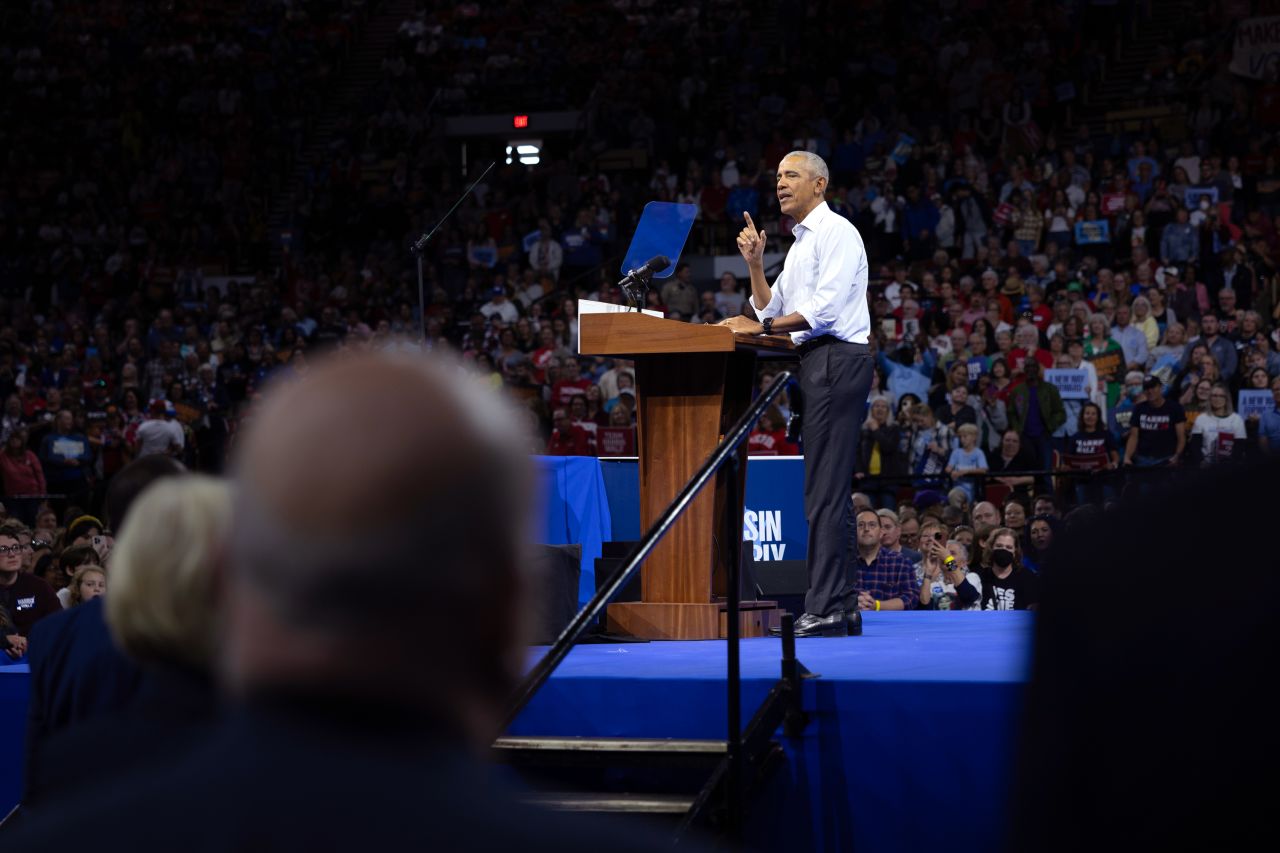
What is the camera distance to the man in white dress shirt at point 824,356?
5262 mm

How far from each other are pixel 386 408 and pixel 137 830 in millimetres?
249

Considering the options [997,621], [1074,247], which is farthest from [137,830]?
[1074,247]

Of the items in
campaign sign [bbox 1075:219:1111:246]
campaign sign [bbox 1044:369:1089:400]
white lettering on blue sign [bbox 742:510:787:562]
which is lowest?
white lettering on blue sign [bbox 742:510:787:562]

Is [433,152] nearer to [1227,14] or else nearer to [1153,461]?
[1227,14]

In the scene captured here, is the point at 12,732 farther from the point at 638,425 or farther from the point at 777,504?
the point at 777,504

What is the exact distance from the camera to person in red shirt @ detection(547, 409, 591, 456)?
12258 mm

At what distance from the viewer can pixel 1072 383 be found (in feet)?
39.4

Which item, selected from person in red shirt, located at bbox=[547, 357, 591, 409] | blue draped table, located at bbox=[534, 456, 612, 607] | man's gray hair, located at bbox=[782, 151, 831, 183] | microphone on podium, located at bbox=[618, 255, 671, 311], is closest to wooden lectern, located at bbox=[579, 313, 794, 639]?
microphone on podium, located at bbox=[618, 255, 671, 311]

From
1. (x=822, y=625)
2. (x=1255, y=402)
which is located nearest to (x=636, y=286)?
(x=822, y=625)

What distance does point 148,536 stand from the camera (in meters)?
2.10

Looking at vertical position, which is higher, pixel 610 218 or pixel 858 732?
pixel 610 218

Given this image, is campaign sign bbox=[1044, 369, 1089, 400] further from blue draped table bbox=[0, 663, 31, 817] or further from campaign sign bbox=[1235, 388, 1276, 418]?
blue draped table bbox=[0, 663, 31, 817]

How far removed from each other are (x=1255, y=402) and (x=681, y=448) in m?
7.24

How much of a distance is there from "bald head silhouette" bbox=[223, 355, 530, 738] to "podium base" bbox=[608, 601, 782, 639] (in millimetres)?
4511
